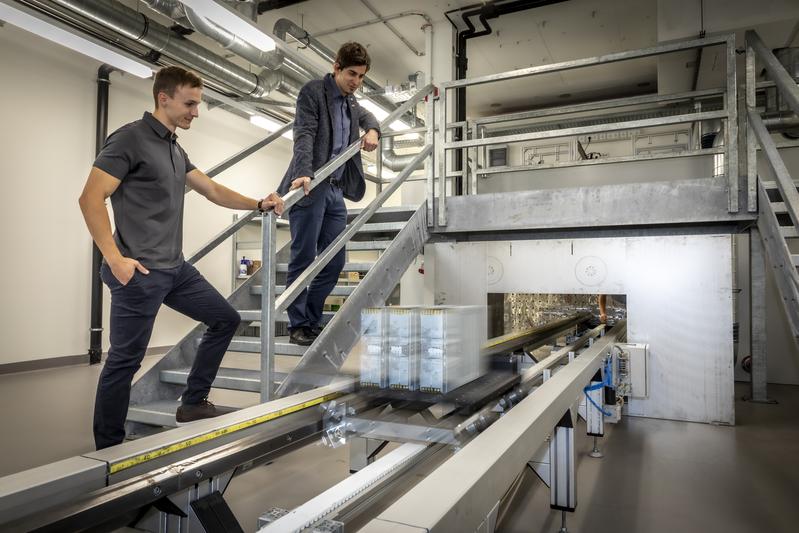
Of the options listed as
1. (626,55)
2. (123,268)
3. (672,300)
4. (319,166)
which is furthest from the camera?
(672,300)

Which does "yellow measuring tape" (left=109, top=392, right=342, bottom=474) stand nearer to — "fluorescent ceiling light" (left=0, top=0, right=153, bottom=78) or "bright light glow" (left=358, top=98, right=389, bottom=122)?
"fluorescent ceiling light" (left=0, top=0, right=153, bottom=78)

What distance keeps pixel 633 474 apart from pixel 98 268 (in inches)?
238

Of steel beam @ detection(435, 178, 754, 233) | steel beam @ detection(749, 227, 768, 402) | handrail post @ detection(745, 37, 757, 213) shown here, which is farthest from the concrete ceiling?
steel beam @ detection(435, 178, 754, 233)

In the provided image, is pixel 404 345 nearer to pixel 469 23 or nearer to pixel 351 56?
pixel 351 56

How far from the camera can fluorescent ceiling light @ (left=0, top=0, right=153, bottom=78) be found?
3.79 metres

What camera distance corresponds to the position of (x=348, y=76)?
2.84 m

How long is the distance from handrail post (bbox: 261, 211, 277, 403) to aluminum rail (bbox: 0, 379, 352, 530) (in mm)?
445

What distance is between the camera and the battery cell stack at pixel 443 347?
5.63 feet

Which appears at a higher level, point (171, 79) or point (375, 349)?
point (171, 79)

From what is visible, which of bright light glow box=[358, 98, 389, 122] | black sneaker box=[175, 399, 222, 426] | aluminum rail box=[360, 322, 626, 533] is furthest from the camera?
bright light glow box=[358, 98, 389, 122]

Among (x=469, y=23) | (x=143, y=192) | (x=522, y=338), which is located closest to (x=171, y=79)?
(x=143, y=192)

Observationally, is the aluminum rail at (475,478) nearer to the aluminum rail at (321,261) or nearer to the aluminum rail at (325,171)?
the aluminum rail at (321,261)

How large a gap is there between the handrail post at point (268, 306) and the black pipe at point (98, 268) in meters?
4.84

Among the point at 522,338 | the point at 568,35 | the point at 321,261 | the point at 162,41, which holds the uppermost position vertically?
the point at 568,35
